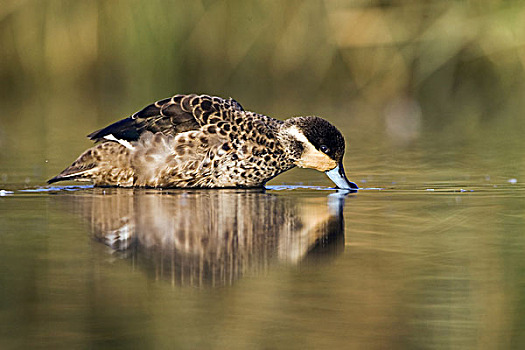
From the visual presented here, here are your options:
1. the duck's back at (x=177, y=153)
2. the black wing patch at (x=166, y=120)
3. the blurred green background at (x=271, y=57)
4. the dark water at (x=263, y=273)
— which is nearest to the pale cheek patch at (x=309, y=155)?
the duck's back at (x=177, y=153)

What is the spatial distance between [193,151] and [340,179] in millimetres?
1073

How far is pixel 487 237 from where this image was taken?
4.93m

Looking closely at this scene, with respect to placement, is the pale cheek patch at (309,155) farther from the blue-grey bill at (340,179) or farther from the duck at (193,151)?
the blue-grey bill at (340,179)

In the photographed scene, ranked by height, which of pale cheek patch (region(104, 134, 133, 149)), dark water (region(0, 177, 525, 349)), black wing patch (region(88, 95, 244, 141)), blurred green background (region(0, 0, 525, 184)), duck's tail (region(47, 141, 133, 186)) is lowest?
dark water (region(0, 177, 525, 349))

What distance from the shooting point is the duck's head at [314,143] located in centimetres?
739

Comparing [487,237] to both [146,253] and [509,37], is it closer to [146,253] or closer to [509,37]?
[146,253]

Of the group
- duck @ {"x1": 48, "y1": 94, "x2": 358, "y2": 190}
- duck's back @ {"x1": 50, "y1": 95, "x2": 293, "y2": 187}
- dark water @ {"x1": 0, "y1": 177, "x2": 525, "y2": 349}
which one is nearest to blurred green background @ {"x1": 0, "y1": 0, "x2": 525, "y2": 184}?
duck @ {"x1": 48, "y1": 94, "x2": 358, "y2": 190}

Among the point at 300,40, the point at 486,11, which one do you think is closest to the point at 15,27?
the point at 300,40

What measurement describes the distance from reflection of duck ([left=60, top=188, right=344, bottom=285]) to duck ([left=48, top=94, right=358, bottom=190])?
387 millimetres

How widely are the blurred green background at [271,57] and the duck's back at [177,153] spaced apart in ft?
15.0

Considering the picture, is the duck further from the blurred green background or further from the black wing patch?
the blurred green background

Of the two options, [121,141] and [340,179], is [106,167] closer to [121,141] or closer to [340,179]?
[121,141]

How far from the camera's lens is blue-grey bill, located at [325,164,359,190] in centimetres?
713

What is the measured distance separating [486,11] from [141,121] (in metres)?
6.95
